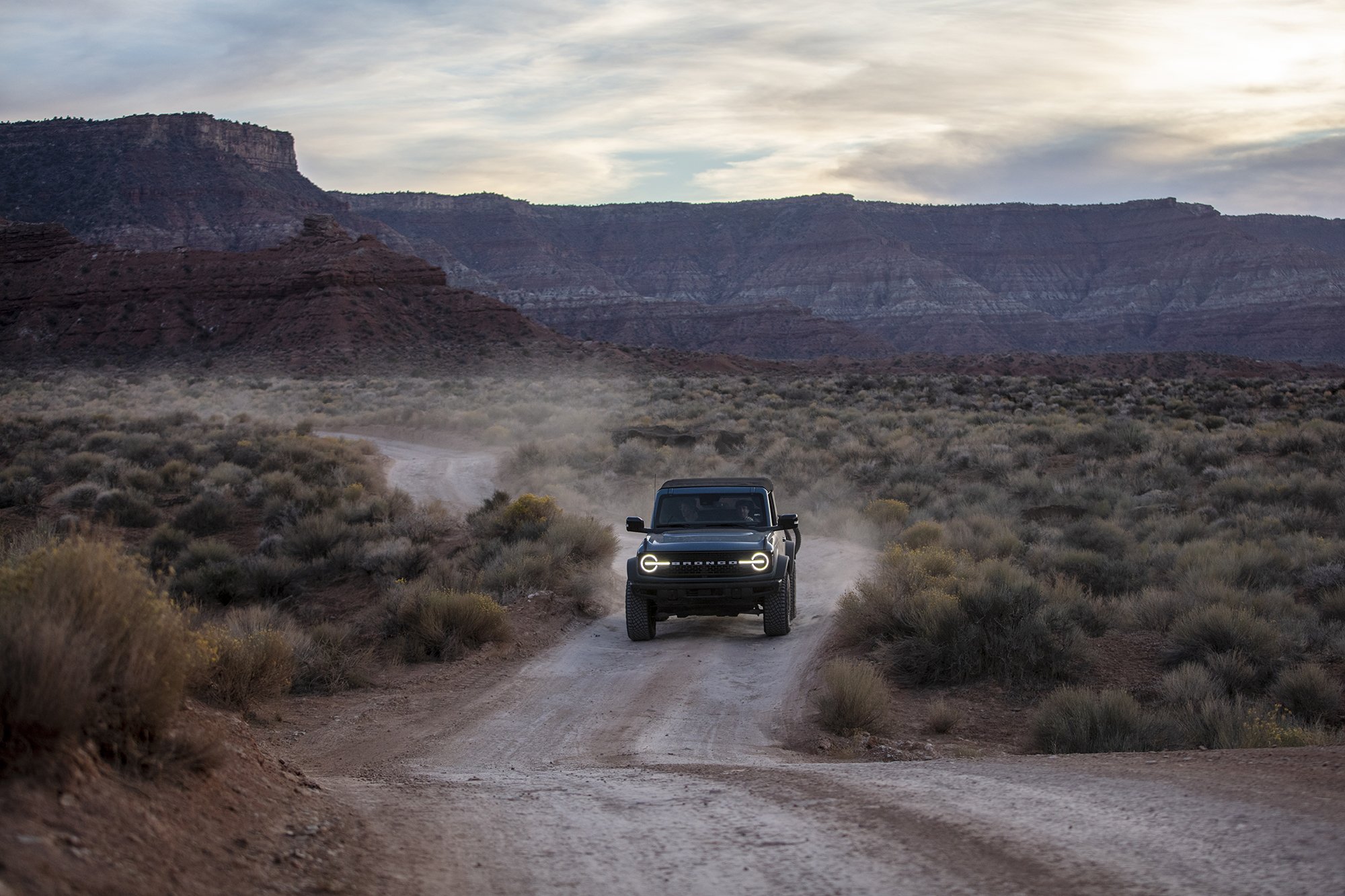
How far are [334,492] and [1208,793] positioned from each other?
16361mm

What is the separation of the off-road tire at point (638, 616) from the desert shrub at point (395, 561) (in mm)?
4041

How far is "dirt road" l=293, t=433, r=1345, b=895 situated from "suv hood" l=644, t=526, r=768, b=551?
2.62m

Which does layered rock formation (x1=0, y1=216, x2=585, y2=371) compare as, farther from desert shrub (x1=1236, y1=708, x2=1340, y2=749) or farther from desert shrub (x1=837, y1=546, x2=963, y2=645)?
desert shrub (x1=1236, y1=708, x2=1340, y2=749)

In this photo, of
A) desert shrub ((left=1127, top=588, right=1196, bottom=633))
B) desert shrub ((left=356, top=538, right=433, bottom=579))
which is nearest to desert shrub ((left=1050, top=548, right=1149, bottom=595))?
desert shrub ((left=1127, top=588, right=1196, bottom=633))

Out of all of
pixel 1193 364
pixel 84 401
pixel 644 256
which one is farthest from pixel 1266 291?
pixel 84 401

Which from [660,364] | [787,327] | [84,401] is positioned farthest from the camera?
[787,327]

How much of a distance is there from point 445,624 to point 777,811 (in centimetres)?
634

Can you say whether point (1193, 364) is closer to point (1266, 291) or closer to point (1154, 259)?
point (1266, 291)

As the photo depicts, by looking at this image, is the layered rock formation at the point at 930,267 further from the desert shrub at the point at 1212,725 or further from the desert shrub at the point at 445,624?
the desert shrub at the point at 1212,725

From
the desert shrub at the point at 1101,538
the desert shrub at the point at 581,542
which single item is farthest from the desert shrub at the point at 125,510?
the desert shrub at the point at 1101,538

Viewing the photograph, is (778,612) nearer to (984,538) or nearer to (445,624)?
(445,624)

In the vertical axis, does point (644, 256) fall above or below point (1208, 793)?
above

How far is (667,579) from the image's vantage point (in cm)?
1073

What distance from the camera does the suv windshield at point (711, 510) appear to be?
38.5 ft
